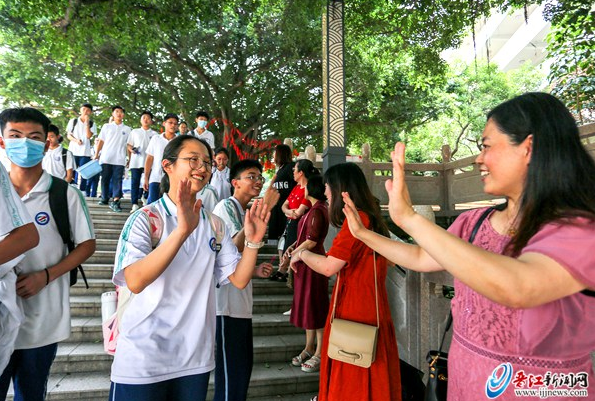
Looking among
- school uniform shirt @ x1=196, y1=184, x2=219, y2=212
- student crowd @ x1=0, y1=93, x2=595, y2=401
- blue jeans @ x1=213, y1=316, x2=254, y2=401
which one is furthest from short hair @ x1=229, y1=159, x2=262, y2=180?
school uniform shirt @ x1=196, y1=184, x2=219, y2=212

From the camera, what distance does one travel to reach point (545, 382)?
3.43 feet

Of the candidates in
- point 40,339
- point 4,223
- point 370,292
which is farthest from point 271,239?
point 4,223

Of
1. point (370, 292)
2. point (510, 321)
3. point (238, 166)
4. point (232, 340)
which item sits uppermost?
point (238, 166)

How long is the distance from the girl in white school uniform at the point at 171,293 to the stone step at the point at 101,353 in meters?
2.23

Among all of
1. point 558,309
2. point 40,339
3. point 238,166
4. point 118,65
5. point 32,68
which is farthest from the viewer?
point 118,65

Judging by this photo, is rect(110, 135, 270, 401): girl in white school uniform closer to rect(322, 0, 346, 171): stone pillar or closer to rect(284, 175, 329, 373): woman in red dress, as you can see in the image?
rect(284, 175, 329, 373): woman in red dress

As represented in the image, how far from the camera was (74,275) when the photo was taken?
83.5 inches

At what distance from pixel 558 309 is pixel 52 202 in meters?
2.25

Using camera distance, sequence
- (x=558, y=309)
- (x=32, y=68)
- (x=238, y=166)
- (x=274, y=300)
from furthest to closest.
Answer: (x=32, y=68) → (x=274, y=300) → (x=238, y=166) → (x=558, y=309)

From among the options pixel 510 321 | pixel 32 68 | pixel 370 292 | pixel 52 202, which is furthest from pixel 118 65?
pixel 510 321

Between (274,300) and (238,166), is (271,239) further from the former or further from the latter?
(238,166)

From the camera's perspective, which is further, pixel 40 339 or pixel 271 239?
pixel 271 239

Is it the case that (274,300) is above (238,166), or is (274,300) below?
below

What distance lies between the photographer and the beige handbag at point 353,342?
2047mm
